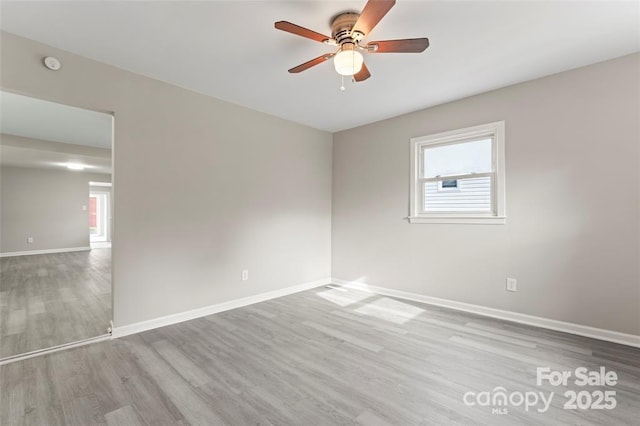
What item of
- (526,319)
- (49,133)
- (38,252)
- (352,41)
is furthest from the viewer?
(38,252)

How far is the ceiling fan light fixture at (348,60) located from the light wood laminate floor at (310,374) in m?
2.22

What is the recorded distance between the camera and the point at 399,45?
189 cm

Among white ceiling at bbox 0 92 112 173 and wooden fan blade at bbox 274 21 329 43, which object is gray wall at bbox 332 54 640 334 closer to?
wooden fan blade at bbox 274 21 329 43

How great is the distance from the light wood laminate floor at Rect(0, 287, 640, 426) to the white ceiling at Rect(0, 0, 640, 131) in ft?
8.43

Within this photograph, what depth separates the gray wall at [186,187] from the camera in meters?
2.56

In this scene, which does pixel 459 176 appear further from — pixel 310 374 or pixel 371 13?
pixel 310 374

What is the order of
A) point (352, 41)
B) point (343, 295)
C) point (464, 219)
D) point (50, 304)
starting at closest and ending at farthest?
point (352, 41) → point (464, 219) → point (50, 304) → point (343, 295)

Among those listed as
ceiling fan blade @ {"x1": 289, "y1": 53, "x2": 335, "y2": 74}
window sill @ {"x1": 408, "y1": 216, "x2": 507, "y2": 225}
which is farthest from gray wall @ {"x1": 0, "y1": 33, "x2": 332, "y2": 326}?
window sill @ {"x1": 408, "y1": 216, "x2": 507, "y2": 225}

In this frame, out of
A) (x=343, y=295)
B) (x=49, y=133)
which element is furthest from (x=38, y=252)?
(x=343, y=295)

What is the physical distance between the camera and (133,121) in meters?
2.76

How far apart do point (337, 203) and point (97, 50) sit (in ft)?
11.4

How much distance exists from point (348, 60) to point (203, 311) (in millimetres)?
3001

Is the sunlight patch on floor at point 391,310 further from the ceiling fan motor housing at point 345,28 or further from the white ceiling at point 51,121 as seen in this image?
the white ceiling at point 51,121

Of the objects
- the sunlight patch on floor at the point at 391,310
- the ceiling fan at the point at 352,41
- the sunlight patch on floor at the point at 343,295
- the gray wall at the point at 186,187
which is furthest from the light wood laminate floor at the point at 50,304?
the ceiling fan at the point at 352,41
